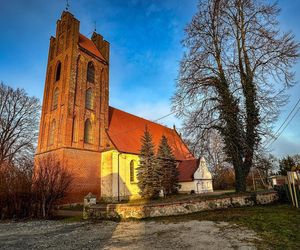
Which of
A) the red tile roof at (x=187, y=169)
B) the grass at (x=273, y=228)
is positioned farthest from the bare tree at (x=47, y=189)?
the red tile roof at (x=187, y=169)

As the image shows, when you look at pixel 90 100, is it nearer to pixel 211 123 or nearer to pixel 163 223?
pixel 211 123

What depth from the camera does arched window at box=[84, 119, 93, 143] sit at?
21628mm

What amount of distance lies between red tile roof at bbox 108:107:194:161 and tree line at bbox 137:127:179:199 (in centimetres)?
224

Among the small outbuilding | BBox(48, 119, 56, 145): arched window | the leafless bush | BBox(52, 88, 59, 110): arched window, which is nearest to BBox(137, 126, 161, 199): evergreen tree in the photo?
the small outbuilding

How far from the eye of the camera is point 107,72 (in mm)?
26000

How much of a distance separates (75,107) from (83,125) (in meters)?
1.85

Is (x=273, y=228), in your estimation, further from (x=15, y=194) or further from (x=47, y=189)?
(x=15, y=194)

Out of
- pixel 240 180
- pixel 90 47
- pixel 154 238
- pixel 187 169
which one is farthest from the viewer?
pixel 187 169

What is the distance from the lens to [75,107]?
68.8ft

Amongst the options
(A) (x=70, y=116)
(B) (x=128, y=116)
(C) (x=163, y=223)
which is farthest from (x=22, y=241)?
(B) (x=128, y=116)

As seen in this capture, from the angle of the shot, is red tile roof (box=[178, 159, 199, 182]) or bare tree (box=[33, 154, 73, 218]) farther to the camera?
red tile roof (box=[178, 159, 199, 182])

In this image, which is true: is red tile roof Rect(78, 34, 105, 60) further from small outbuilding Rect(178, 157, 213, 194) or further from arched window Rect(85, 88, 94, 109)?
small outbuilding Rect(178, 157, 213, 194)

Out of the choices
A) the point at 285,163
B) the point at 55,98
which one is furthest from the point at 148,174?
the point at 285,163

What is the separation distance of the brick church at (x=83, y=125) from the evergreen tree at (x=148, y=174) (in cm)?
164
